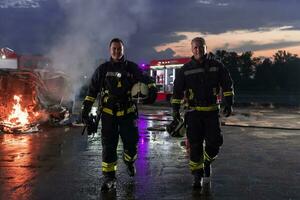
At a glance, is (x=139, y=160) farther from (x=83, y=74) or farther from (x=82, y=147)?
(x=83, y=74)

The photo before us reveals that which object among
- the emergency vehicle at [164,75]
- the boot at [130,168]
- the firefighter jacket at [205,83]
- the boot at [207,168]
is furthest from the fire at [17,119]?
the emergency vehicle at [164,75]

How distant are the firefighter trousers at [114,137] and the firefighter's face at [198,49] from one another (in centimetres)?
112

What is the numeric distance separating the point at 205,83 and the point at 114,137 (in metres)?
1.34

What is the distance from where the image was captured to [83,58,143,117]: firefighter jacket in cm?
638

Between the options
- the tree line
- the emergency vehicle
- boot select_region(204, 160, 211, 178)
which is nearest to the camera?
boot select_region(204, 160, 211, 178)

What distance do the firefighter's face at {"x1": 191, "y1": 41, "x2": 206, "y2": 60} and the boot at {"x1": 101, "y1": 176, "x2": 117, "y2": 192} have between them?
187 centimetres

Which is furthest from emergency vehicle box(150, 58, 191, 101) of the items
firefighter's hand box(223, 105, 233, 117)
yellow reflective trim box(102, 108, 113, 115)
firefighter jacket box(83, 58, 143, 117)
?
yellow reflective trim box(102, 108, 113, 115)

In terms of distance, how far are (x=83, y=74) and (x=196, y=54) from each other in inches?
390

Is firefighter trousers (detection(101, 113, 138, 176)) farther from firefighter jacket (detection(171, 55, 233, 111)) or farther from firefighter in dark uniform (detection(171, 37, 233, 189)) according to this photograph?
firefighter jacket (detection(171, 55, 233, 111))

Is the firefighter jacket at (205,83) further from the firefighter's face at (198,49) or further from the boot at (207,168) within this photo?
the boot at (207,168)

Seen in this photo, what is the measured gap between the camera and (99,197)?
580cm

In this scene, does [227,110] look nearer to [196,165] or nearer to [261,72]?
[196,165]

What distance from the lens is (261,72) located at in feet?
152

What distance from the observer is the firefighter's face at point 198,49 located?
6.43 m
